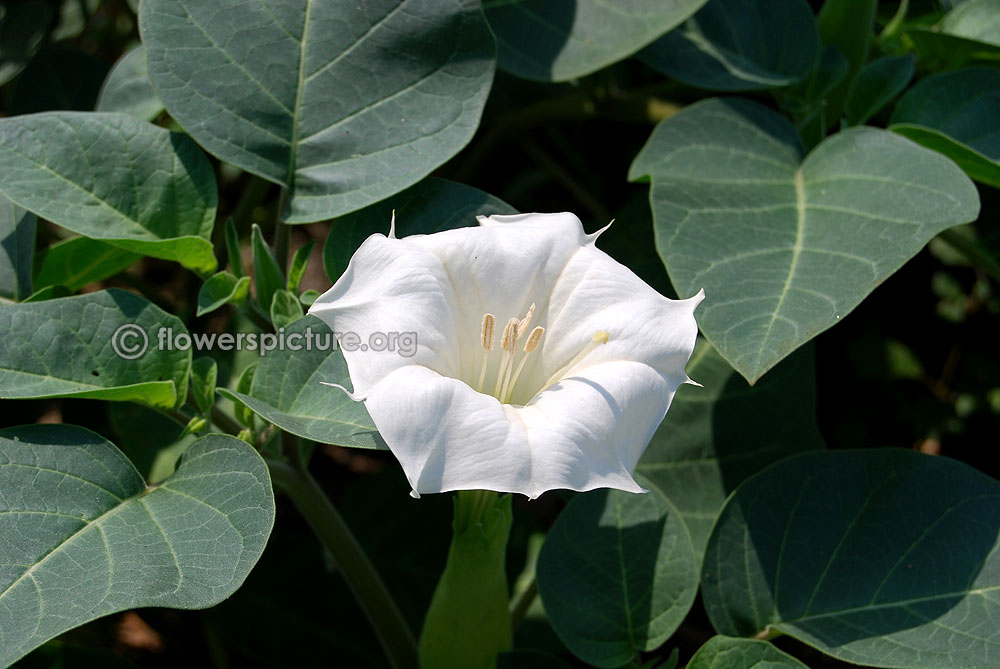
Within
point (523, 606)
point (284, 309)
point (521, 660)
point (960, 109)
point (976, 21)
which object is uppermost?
point (976, 21)

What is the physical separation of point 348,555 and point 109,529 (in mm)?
363

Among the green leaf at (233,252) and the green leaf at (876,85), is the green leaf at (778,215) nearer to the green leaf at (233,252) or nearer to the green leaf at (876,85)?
the green leaf at (876,85)

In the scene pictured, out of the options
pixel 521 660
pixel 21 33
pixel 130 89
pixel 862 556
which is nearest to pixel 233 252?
pixel 130 89

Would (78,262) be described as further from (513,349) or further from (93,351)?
(513,349)

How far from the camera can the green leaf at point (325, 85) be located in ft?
3.77

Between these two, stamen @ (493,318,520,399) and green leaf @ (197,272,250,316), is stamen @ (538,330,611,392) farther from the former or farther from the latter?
green leaf @ (197,272,250,316)

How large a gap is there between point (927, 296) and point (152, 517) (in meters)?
1.63

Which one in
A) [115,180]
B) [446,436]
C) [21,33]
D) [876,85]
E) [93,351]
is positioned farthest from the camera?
[21,33]

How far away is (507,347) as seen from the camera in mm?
992

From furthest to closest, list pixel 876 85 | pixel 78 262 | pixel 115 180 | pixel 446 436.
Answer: pixel 876 85
pixel 78 262
pixel 115 180
pixel 446 436

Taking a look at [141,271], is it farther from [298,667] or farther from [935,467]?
[935,467]

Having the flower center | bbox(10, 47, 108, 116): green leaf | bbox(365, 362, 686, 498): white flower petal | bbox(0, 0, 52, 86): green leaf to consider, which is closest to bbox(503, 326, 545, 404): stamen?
the flower center

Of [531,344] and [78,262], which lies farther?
[78,262]

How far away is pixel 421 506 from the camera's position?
1.66 m
